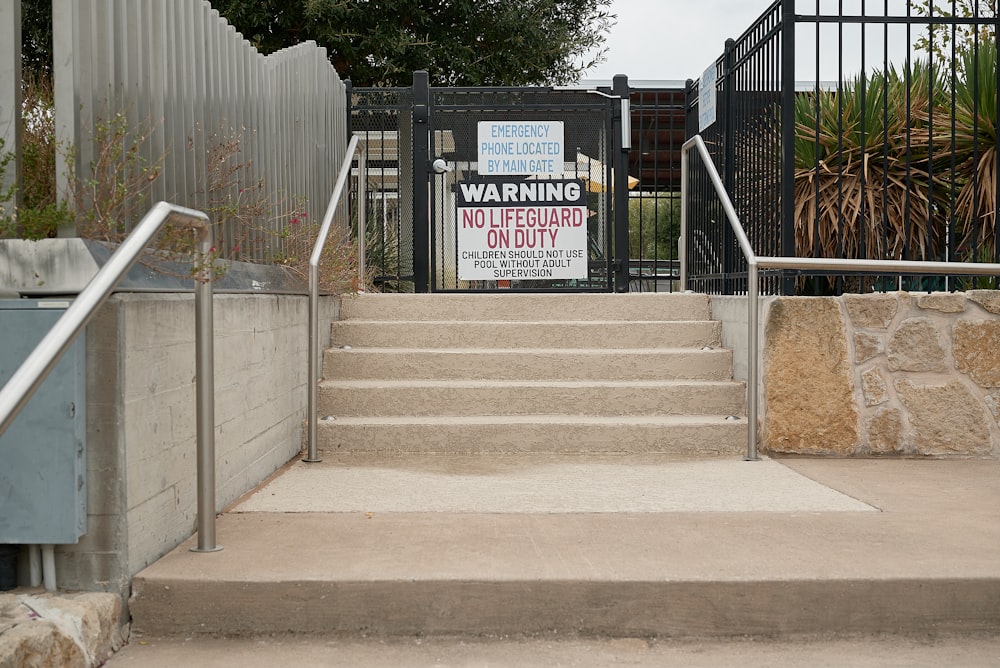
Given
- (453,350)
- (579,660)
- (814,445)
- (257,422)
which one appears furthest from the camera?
(453,350)

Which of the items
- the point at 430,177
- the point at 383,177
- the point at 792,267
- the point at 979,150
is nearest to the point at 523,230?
the point at 430,177

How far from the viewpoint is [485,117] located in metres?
7.75

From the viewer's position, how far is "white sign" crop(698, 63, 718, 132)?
6520 mm

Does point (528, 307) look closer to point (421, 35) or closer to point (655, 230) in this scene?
point (655, 230)

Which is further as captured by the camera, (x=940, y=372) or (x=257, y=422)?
(x=940, y=372)

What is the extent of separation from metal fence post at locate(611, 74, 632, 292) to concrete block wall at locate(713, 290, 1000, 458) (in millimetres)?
3045

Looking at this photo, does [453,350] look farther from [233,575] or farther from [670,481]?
[233,575]

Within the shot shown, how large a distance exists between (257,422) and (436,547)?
1425mm

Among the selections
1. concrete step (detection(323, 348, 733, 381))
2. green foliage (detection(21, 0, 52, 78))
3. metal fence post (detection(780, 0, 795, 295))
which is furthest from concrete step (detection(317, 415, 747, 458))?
green foliage (detection(21, 0, 52, 78))

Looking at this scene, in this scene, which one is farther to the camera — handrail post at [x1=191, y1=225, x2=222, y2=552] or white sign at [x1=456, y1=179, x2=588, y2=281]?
white sign at [x1=456, y1=179, x2=588, y2=281]

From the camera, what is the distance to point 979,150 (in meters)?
5.89

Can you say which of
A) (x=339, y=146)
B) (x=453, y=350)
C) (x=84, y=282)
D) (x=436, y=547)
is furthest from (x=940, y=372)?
(x=339, y=146)

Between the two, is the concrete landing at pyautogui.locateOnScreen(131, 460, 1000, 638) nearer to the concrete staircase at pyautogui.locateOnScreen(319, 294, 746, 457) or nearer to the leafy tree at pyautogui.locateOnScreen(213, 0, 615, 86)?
the concrete staircase at pyautogui.locateOnScreen(319, 294, 746, 457)

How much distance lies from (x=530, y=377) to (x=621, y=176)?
117 inches
